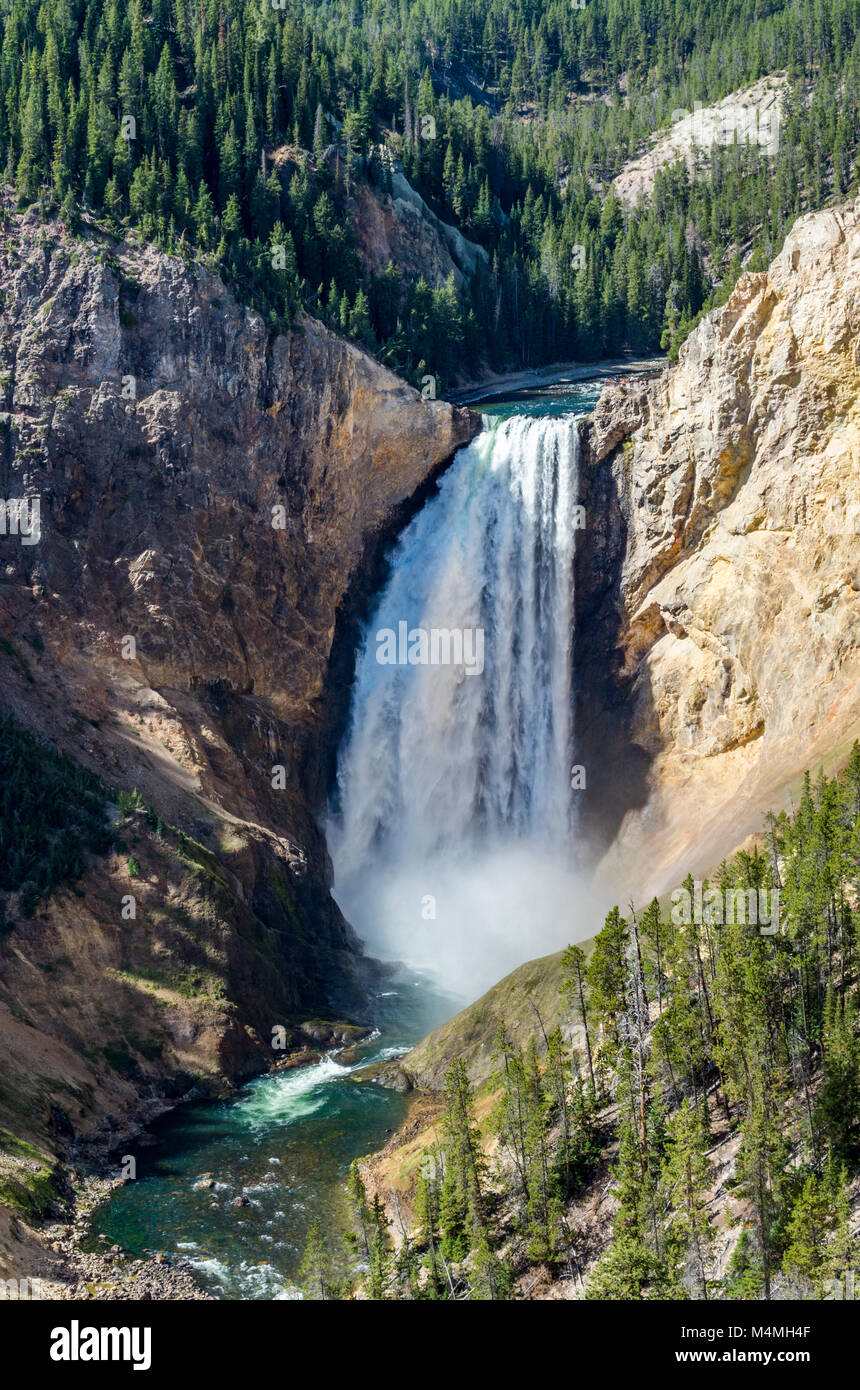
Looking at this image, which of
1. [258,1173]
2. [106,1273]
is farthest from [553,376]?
[106,1273]

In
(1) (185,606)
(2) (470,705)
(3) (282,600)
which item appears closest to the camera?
(1) (185,606)

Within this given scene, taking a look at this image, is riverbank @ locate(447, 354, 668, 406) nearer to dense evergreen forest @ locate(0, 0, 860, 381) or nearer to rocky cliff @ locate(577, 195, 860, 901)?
dense evergreen forest @ locate(0, 0, 860, 381)

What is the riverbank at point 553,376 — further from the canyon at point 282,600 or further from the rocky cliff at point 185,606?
the canyon at point 282,600

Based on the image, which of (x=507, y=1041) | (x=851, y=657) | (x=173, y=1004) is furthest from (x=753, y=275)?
(x=173, y=1004)

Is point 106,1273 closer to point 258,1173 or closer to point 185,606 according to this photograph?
point 258,1173

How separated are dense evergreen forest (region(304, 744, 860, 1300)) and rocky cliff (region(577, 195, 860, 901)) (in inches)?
613

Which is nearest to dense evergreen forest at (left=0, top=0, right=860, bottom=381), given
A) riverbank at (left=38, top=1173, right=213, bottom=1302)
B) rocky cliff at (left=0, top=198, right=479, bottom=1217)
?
rocky cliff at (left=0, top=198, right=479, bottom=1217)

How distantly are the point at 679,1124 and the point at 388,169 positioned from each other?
8891 cm

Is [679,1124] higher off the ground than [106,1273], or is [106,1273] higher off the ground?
[679,1124]

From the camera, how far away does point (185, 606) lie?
70.8 m

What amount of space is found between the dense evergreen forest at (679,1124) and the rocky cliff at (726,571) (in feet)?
51.1

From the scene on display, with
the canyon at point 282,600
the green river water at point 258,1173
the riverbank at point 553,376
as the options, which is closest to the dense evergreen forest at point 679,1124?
the green river water at point 258,1173

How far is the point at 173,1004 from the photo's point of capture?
55094 millimetres
